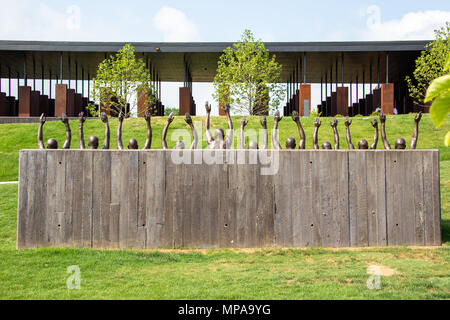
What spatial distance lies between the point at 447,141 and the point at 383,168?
6186 millimetres

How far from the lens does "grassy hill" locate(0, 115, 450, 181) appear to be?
19000 mm

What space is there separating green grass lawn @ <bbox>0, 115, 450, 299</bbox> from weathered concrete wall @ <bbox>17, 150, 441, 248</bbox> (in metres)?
0.34

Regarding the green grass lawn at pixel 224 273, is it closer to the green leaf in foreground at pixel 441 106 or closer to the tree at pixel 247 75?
the green leaf in foreground at pixel 441 106

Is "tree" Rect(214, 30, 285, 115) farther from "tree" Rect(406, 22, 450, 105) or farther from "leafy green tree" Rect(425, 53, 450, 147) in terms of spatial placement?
"leafy green tree" Rect(425, 53, 450, 147)

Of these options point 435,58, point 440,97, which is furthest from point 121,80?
point 440,97

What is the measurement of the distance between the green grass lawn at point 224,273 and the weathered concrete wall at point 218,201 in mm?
344

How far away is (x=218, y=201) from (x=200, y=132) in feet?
45.5

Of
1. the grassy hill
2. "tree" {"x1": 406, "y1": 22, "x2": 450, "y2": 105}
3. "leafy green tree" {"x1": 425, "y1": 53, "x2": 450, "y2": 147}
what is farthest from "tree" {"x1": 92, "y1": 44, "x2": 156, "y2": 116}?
"leafy green tree" {"x1": 425, "y1": 53, "x2": 450, "y2": 147}

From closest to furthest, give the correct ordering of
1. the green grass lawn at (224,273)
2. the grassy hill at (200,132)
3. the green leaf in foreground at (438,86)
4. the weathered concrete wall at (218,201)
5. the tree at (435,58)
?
the green leaf in foreground at (438,86), the green grass lawn at (224,273), the weathered concrete wall at (218,201), the grassy hill at (200,132), the tree at (435,58)

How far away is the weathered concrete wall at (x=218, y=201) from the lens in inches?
306

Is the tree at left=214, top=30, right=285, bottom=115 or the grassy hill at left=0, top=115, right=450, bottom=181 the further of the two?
the tree at left=214, top=30, right=285, bottom=115

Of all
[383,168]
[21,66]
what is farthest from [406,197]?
[21,66]

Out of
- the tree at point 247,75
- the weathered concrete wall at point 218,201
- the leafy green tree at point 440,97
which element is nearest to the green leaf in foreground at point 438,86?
the leafy green tree at point 440,97

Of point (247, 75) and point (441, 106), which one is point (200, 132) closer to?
point (247, 75)
